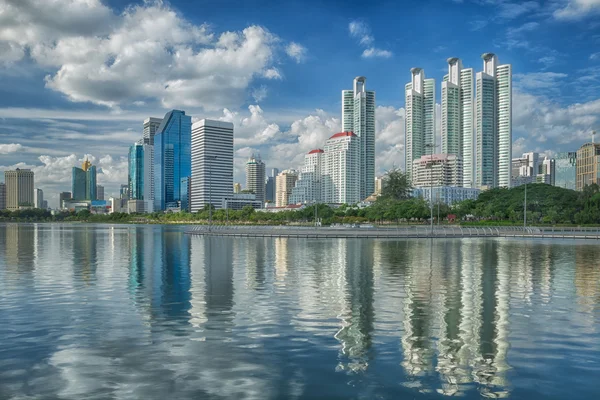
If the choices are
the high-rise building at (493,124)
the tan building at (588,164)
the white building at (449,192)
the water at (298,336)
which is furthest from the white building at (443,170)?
the water at (298,336)

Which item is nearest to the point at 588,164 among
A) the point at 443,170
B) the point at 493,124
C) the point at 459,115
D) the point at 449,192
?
the point at 493,124

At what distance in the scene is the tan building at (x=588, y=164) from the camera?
15512cm

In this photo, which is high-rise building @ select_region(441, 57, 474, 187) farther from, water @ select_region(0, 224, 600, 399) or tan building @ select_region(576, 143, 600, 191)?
water @ select_region(0, 224, 600, 399)

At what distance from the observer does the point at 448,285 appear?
18.7 metres

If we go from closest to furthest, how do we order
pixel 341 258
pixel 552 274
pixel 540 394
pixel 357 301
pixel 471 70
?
pixel 540 394 → pixel 357 301 → pixel 552 274 → pixel 341 258 → pixel 471 70

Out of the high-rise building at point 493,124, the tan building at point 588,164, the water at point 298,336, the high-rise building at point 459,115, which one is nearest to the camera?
the water at point 298,336

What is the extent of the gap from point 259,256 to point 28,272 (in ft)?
43.8

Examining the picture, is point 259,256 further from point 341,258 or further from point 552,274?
point 552,274

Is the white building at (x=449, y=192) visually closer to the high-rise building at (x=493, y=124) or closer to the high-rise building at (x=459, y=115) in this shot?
the high-rise building at (x=493, y=124)

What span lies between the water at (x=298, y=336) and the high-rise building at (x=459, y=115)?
175801 millimetres

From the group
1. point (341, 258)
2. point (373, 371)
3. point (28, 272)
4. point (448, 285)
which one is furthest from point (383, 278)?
point (28, 272)

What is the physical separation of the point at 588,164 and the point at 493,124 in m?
36.1

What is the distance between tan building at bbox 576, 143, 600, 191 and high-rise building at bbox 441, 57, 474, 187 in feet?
126

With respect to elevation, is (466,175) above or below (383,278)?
above
